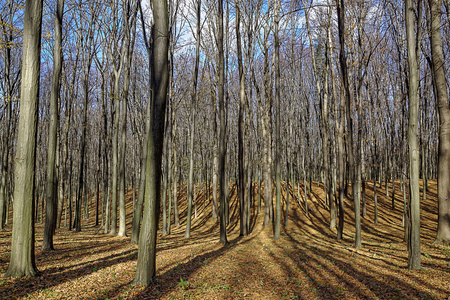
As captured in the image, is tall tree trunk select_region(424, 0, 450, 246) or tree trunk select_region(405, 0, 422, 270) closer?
tree trunk select_region(405, 0, 422, 270)

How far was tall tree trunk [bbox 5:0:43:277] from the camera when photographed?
16.9 feet

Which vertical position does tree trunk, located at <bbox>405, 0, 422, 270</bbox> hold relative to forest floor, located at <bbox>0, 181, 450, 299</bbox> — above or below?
above

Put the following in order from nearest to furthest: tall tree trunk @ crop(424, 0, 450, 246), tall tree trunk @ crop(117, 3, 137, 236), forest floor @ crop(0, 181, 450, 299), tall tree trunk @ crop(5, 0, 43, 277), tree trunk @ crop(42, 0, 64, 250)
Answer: forest floor @ crop(0, 181, 450, 299), tall tree trunk @ crop(5, 0, 43, 277), tree trunk @ crop(42, 0, 64, 250), tall tree trunk @ crop(424, 0, 450, 246), tall tree trunk @ crop(117, 3, 137, 236)

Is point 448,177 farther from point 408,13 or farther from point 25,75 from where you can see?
point 25,75

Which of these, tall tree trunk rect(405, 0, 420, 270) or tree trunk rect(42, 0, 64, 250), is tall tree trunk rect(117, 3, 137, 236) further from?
tall tree trunk rect(405, 0, 420, 270)

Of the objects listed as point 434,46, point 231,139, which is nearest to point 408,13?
point 434,46

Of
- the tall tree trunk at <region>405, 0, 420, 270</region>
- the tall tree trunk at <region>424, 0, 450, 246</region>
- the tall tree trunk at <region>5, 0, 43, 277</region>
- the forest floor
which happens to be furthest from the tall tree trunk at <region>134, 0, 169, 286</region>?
the tall tree trunk at <region>424, 0, 450, 246</region>

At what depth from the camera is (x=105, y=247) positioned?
32.9 feet

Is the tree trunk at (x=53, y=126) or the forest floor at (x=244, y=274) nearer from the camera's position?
the forest floor at (x=244, y=274)

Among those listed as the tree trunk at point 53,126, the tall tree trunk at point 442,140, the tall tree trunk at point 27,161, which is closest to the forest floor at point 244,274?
the tall tree trunk at point 27,161

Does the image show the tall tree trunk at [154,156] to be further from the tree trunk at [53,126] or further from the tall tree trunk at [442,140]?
the tall tree trunk at [442,140]

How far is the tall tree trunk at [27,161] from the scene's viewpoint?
5.16 meters

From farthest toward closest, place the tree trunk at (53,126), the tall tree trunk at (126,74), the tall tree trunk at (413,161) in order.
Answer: the tall tree trunk at (126,74) → the tree trunk at (53,126) → the tall tree trunk at (413,161)

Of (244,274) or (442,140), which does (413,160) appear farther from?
(244,274)
